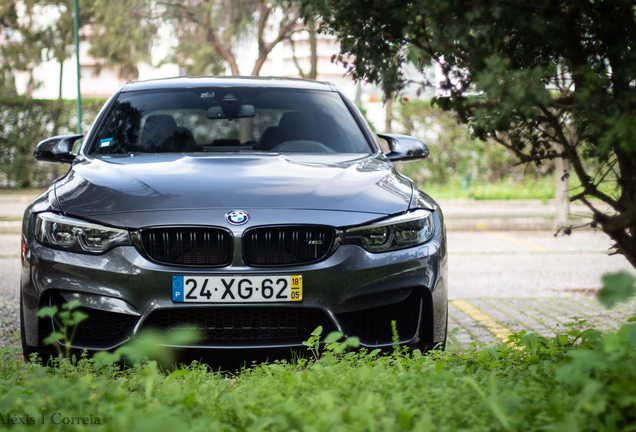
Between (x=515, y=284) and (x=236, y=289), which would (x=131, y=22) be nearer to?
(x=515, y=284)

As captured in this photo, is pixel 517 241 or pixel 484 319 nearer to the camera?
pixel 484 319

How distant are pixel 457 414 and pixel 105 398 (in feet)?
3.78

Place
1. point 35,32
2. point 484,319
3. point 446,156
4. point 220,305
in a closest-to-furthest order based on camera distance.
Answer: point 220,305
point 484,319
point 446,156
point 35,32

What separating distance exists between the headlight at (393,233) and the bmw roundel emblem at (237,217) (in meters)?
0.47

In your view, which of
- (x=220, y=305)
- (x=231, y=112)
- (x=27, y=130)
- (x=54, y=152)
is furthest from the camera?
(x=27, y=130)

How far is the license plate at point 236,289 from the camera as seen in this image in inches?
110

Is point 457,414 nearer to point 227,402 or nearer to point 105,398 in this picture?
point 227,402

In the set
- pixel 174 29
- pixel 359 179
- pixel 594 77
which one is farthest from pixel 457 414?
pixel 174 29

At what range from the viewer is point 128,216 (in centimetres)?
289

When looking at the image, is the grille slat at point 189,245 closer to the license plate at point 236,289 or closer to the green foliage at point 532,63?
the license plate at point 236,289

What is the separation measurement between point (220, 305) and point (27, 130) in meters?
18.3

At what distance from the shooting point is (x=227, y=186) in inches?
121

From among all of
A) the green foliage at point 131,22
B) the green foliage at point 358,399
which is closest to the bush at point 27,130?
the green foliage at point 131,22

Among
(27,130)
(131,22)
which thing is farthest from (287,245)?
(27,130)
